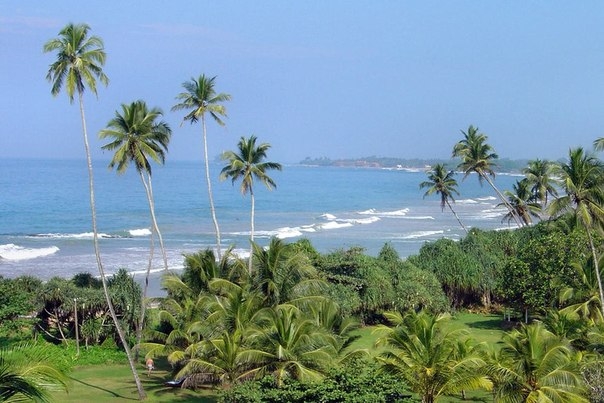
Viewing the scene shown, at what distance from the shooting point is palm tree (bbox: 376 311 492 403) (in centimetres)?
1872

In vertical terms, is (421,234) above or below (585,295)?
above

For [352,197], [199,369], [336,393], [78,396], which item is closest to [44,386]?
[336,393]

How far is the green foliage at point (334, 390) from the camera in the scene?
1716 centimetres

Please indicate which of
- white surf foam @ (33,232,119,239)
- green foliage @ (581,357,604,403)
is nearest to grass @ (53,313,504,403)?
green foliage @ (581,357,604,403)

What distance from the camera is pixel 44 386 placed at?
10.8 metres

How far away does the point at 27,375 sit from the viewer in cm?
1039

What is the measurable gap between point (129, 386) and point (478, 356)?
12607mm

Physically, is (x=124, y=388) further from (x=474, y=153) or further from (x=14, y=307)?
(x=474, y=153)

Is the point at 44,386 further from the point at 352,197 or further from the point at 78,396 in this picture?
the point at 352,197

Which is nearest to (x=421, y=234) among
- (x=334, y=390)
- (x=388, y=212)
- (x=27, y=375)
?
(x=388, y=212)

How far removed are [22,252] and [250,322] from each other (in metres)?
47.2

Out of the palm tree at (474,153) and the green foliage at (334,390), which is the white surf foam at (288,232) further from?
the green foliage at (334,390)

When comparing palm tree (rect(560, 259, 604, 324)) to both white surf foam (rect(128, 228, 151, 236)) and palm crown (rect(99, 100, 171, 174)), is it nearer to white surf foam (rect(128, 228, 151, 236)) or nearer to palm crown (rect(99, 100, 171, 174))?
palm crown (rect(99, 100, 171, 174))

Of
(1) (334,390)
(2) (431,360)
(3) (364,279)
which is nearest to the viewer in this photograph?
(1) (334,390)
